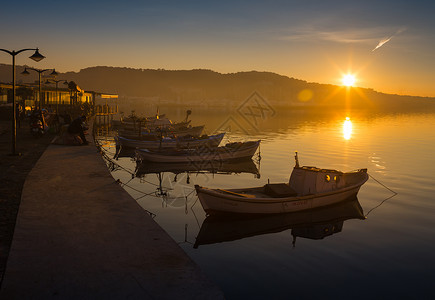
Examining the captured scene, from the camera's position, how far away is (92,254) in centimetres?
944

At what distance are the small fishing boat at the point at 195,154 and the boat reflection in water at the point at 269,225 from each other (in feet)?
55.1

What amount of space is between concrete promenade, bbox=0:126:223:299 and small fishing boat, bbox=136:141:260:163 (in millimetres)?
19384

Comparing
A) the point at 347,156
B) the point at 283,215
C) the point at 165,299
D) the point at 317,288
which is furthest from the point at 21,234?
the point at 347,156

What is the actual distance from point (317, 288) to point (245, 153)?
2803 cm

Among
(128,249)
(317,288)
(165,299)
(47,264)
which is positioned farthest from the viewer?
(317,288)

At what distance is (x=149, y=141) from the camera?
1692 inches

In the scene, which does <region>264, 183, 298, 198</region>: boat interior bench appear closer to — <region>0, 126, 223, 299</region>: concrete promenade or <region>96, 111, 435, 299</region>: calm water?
<region>96, 111, 435, 299</region>: calm water

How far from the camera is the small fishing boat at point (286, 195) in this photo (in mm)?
17938

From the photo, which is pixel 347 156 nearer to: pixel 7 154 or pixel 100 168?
pixel 100 168

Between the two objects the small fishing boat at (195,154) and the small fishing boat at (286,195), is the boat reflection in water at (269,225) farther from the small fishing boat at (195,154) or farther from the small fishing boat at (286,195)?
the small fishing boat at (195,154)

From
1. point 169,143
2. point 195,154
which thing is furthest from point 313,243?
point 169,143

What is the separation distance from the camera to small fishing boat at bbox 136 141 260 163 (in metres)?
35.0

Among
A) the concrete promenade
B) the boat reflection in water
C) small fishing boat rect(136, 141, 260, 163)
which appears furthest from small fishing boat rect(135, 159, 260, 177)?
the concrete promenade

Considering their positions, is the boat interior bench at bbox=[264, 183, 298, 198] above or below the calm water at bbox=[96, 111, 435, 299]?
above
